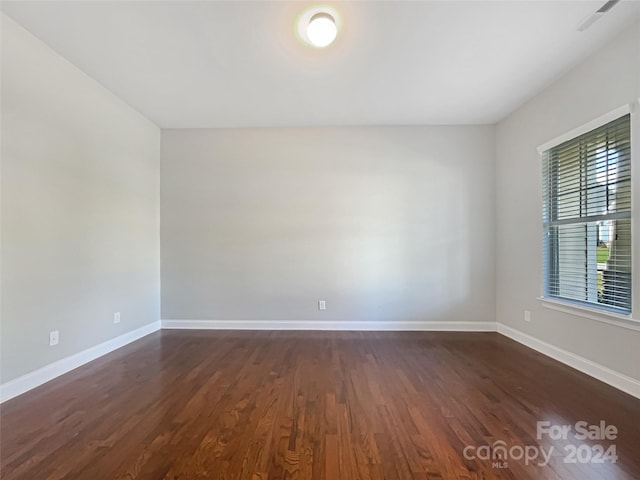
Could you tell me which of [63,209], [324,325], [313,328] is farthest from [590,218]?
[63,209]

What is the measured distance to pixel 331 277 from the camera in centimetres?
412

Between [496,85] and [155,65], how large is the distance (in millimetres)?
3361

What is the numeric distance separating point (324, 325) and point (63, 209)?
314 centimetres

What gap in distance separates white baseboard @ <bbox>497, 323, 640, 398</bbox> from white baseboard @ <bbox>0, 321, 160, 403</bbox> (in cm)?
464

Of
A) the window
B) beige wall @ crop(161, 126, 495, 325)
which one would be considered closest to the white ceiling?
beige wall @ crop(161, 126, 495, 325)

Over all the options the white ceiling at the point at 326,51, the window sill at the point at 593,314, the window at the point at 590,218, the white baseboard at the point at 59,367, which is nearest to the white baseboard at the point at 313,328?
the white baseboard at the point at 59,367

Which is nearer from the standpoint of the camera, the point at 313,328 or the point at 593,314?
the point at 593,314

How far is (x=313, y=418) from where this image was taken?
1926 mm

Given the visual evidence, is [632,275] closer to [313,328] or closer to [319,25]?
[319,25]

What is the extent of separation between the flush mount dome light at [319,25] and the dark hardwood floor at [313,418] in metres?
2.69

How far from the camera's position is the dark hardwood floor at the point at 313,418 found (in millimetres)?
1505

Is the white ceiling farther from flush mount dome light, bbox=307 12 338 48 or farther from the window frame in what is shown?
the window frame

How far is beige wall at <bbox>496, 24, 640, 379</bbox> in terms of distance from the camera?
2.28m

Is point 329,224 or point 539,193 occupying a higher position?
point 539,193
